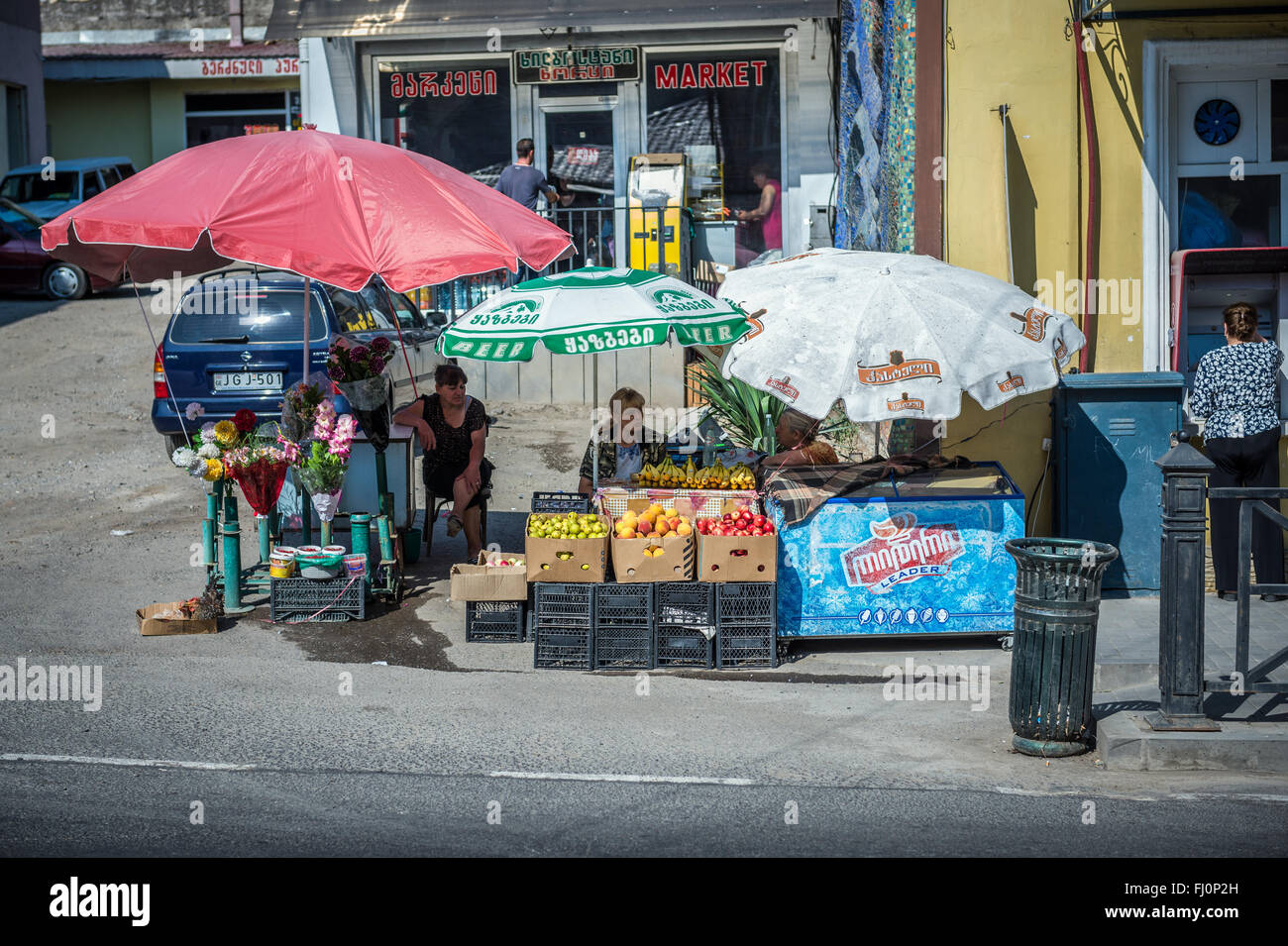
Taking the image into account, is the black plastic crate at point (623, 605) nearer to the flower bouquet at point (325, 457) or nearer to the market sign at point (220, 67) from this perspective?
the flower bouquet at point (325, 457)

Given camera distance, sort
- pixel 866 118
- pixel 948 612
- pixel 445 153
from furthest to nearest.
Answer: pixel 445 153, pixel 866 118, pixel 948 612

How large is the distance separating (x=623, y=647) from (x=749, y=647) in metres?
0.77

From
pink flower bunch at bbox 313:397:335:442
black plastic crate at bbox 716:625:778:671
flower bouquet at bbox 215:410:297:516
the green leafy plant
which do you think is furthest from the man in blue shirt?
black plastic crate at bbox 716:625:778:671

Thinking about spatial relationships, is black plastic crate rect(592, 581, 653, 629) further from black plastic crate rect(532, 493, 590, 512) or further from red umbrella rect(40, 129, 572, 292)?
red umbrella rect(40, 129, 572, 292)

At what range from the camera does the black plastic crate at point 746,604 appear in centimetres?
802

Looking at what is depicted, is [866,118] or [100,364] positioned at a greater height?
[866,118]

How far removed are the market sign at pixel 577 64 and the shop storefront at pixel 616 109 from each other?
0.06 ft

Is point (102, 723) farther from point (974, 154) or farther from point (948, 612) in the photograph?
point (974, 154)

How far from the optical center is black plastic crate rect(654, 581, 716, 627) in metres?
8.02

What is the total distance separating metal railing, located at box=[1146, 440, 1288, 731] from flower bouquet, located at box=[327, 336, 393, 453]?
17.5 feet

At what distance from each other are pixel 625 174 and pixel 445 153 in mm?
2544

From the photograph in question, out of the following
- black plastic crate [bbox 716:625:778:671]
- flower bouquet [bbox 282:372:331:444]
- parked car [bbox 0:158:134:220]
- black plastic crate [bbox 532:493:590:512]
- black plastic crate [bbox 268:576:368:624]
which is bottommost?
black plastic crate [bbox 716:625:778:671]

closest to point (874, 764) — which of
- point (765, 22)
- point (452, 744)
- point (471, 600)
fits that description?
point (452, 744)

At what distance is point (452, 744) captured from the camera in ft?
21.5
